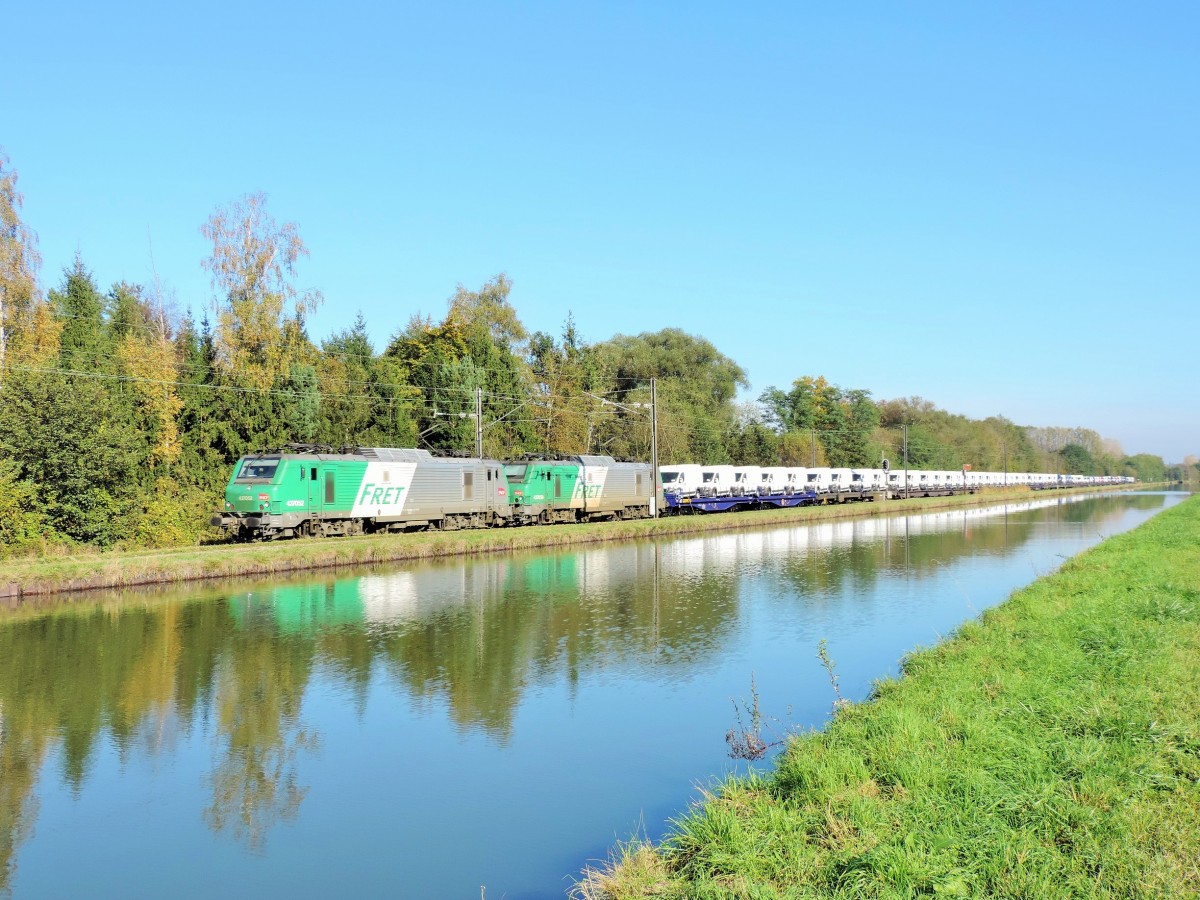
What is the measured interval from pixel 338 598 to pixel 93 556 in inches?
356

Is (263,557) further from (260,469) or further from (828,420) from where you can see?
(828,420)

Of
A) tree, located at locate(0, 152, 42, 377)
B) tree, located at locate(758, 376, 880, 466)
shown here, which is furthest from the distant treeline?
tree, located at locate(758, 376, 880, 466)

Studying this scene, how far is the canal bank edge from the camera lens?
23031 millimetres

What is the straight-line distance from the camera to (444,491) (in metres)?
40.2

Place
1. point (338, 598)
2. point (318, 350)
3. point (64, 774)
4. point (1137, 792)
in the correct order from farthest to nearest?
point (318, 350), point (338, 598), point (64, 774), point (1137, 792)

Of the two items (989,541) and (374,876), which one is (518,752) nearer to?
(374,876)

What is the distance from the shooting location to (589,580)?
25812 millimetres

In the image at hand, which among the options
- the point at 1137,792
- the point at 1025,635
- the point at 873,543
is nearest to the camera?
the point at 1137,792

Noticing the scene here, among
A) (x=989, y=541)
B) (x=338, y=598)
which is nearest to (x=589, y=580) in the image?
(x=338, y=598)

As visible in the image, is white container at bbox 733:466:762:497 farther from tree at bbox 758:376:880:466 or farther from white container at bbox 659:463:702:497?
tree at bbox 758:376:880:466

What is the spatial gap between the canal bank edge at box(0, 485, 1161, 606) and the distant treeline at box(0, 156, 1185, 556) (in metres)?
2.91

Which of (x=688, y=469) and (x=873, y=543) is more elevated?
(x=688, y=469)

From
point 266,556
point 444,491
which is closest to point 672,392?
point 444,491

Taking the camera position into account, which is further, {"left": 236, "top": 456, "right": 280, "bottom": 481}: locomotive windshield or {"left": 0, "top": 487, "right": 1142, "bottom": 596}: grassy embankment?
{"left": 236, "top": 456, "right": 280, "bottom": 481}: locomotive windshield
